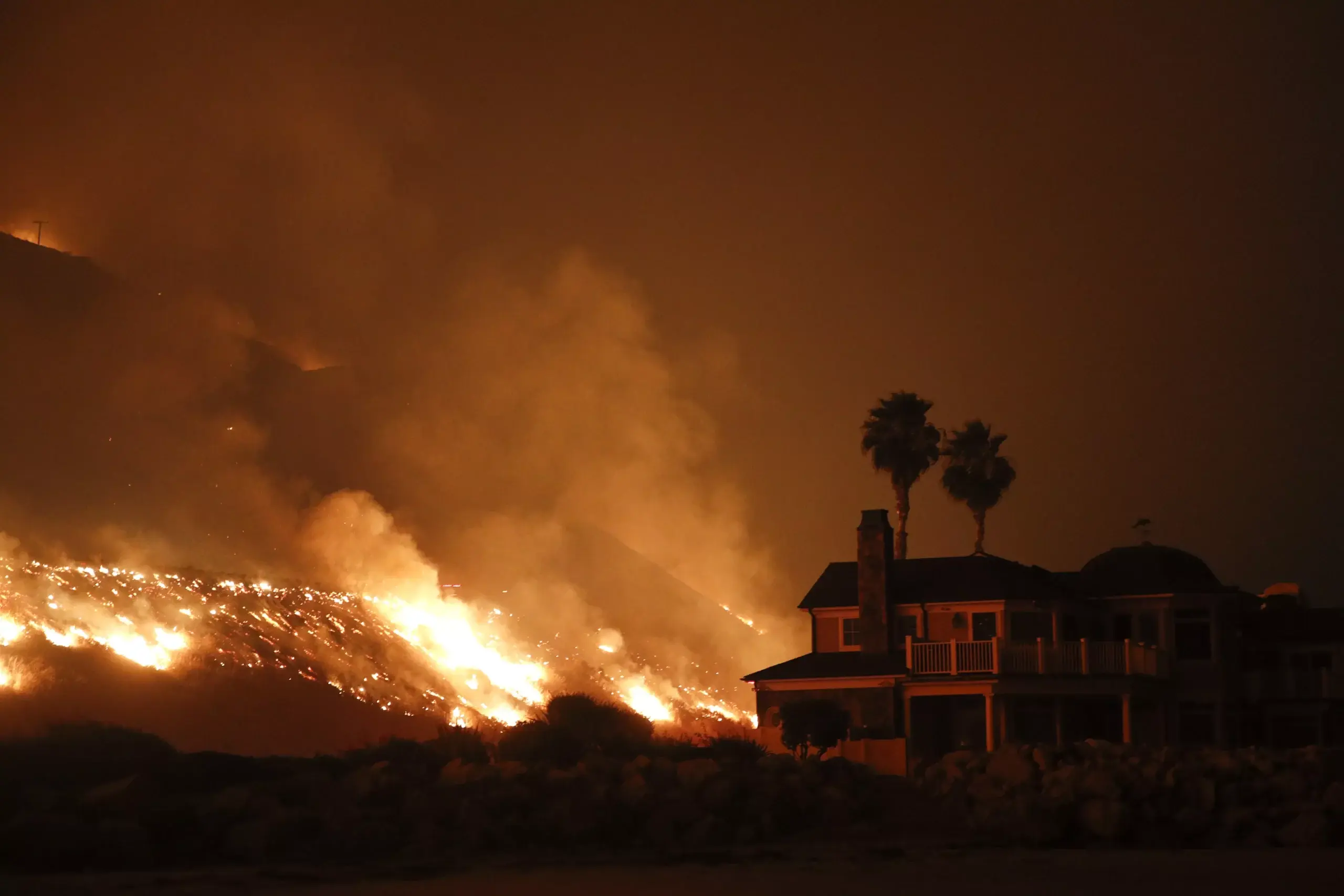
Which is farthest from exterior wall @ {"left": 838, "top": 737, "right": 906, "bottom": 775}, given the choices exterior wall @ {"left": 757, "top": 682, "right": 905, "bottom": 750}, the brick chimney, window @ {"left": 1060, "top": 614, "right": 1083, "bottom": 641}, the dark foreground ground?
the dark foreground ground

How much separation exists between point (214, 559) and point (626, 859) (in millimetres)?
46380

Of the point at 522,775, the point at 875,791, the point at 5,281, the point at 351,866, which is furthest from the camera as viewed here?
the point at 5,281

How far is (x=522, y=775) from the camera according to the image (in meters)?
28.7

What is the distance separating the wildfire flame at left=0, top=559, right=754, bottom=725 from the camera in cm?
4512

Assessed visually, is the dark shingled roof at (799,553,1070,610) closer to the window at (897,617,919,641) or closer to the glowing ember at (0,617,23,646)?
the window at (897,617,919,641)

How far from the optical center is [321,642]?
52.0 metres

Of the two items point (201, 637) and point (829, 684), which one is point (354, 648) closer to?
point (201, 637)

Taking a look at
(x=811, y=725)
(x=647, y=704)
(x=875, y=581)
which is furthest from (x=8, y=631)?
(x=647, y=704)

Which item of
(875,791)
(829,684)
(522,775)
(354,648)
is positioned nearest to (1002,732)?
(829,684)

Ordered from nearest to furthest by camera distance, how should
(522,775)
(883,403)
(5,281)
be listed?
1. (522,775)
2. (883,403)
3. (5,281)

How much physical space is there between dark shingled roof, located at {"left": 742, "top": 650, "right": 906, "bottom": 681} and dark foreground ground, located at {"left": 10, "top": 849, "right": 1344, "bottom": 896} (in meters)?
17.9

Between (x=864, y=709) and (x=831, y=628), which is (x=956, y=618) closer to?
(x=864, y=709)

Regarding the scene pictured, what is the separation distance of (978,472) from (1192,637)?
1462 cm

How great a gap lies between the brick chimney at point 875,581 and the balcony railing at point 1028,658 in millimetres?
2341
